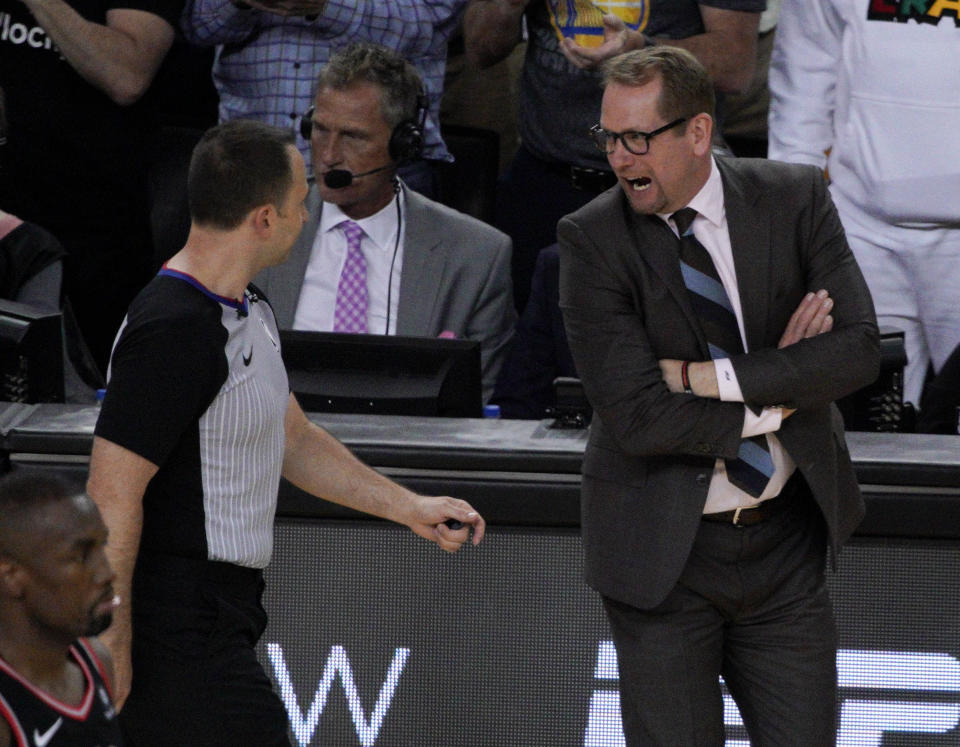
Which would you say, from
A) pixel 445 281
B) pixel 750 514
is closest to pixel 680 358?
pixel 750 514

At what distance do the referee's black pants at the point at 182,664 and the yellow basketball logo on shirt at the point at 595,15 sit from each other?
107 inches

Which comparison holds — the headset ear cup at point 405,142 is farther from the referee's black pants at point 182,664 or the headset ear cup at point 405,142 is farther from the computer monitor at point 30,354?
the referee's black pants at point 182,664

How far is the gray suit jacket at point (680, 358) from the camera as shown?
295cm

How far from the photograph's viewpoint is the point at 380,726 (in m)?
3.40

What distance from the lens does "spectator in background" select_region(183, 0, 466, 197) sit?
516 centimetres

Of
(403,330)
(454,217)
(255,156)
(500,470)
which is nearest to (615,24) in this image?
(454,217)

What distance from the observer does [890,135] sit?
16.0 ft

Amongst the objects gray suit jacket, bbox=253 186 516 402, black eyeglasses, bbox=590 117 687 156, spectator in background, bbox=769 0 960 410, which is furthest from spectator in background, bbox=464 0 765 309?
black eyeglasses, bbox=590 117 687 156

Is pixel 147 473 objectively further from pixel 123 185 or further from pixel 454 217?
pixel 123 185

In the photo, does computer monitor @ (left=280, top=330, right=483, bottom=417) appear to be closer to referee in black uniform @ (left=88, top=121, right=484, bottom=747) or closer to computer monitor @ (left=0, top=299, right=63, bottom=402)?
computer monitor @ (left=0, top=299, right=63, bottom=402)

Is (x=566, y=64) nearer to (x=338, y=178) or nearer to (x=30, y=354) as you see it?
(x=338, y=178)

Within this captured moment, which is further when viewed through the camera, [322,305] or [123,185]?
[123,185]

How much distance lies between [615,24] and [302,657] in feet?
6.80

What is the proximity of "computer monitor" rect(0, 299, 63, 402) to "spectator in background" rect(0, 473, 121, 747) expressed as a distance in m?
1.57
